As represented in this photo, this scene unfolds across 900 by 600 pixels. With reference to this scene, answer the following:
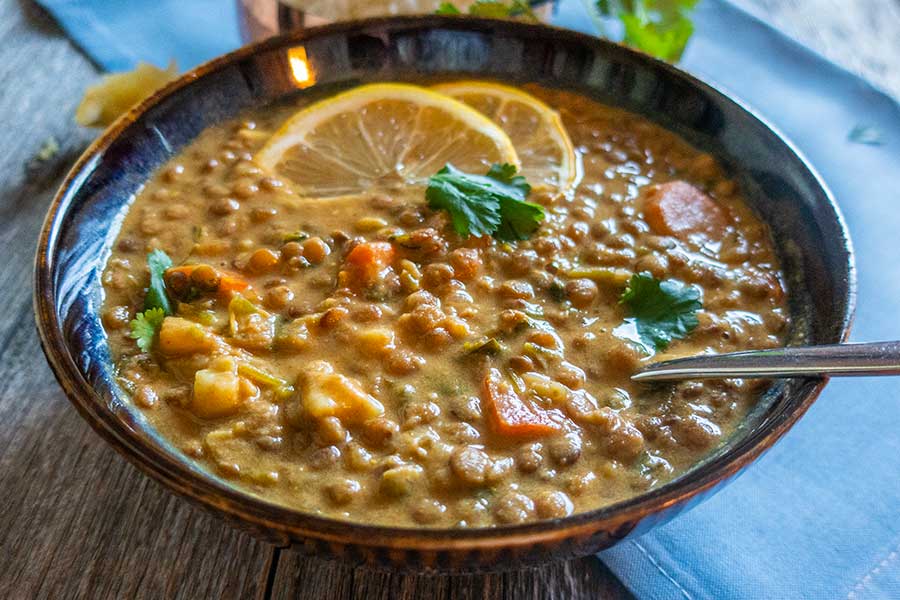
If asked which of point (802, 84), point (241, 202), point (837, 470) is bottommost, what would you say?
point (837, 470)

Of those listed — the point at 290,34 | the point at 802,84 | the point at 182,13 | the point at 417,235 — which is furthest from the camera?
the point at 182,13

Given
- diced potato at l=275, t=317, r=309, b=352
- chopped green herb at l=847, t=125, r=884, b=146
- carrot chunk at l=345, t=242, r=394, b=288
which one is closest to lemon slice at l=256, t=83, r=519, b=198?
carrot chunk at l=345, t=242, r=394, b=288

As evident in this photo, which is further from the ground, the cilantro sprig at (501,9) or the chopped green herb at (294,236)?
the cilantro sprig at (501,9)

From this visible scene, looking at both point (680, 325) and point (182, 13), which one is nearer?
point (680, 325)

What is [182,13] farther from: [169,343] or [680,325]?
[680,325]

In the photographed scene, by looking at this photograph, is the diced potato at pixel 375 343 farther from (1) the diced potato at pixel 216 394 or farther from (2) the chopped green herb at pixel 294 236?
(2) the chopped green herb at pixel 294 236

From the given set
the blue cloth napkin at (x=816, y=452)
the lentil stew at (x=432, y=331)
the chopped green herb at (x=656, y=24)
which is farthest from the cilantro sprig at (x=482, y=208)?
the chopped green herb at (x=656, y=24)

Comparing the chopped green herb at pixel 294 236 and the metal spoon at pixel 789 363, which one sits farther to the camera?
the chopped green herb at pixel 294 236

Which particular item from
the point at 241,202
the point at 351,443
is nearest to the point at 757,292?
the point at 351,443

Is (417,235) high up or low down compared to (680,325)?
up
